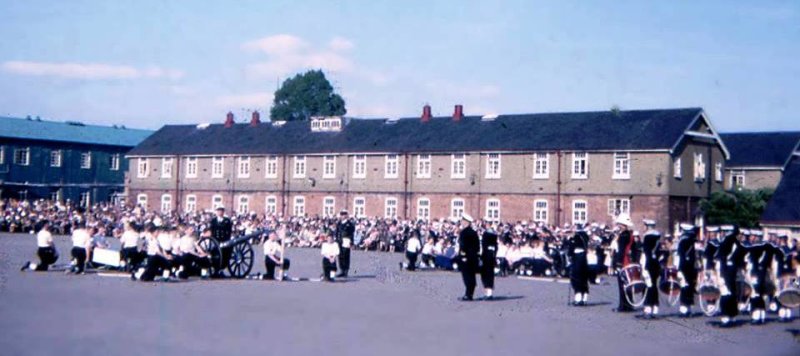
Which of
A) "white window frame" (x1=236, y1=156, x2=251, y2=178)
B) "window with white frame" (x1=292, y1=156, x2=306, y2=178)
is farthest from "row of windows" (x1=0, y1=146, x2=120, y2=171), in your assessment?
"window with white frame" (x1=292, y1=156, x2=306, y2=178)

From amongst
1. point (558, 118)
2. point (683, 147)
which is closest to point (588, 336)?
point (683, 147)

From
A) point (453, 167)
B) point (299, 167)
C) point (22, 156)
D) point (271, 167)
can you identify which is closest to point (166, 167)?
point (271, 167)

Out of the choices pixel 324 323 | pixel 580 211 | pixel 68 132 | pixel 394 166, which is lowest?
pixel 324 323

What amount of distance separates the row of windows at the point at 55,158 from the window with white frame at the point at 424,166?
35.4 m

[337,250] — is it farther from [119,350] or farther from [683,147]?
[683,147]

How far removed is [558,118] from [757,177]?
1593 cm

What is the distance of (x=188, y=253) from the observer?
2359 cm

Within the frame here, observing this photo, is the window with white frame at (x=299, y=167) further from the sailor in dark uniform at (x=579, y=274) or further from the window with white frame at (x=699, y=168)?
the sailor in dark uniform at (x=579, y=274)

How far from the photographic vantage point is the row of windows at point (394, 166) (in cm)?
5075

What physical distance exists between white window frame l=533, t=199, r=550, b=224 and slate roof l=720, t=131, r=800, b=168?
1857 cm

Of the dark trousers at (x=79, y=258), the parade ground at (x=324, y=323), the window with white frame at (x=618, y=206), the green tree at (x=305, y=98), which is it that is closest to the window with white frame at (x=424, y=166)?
the window with white frame at (x=618, y=206)

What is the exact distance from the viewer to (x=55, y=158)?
77.3 m

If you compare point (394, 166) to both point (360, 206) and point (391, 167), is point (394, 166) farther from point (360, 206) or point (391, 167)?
point (360, 206)

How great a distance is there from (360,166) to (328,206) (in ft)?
11.0
